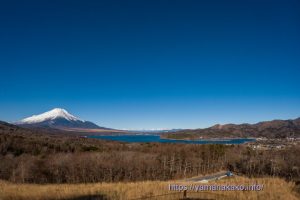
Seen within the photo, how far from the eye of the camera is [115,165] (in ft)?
203

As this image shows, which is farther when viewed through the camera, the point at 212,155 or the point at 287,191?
the point at 212,155

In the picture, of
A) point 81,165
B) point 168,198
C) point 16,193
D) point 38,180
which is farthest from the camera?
point 81,165

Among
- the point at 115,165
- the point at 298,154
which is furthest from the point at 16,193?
the point at 298,154

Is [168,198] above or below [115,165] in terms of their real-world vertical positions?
above

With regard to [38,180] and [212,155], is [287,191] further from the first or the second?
[212,155]

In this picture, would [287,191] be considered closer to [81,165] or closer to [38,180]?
[38,180]

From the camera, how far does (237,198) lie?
986 cm

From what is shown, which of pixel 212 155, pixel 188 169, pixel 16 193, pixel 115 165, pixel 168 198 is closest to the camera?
pixel 168 198

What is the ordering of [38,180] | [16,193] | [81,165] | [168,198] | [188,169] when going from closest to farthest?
[168,198]
[16,193]
[38,180]
[81,165]
[188,169]

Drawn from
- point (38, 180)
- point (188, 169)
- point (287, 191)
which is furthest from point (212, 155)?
point (287, 191)

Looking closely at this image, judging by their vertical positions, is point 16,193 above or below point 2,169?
above

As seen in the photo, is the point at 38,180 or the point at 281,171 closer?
the point at 38,180

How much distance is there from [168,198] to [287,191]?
4.93 meters

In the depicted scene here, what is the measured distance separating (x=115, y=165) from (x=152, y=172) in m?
8.47
